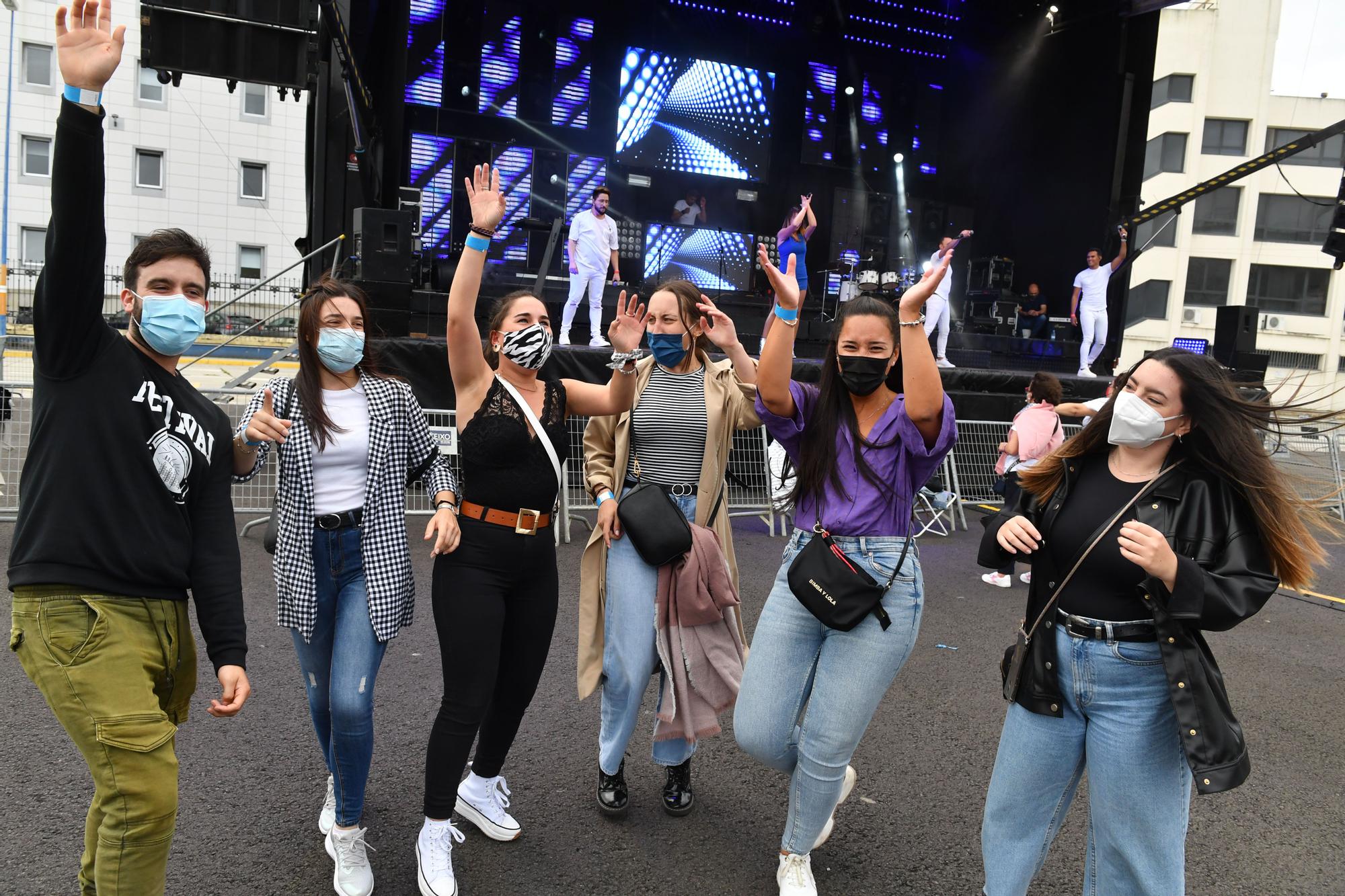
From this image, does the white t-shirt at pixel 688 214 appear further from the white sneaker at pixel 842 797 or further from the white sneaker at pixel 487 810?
the white sneaker at pixel 487 810

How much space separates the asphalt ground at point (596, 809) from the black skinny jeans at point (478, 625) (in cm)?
45

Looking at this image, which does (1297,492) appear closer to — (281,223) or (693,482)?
(693,482)

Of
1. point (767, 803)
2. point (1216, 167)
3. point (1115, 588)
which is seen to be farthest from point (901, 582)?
point (1216, 167)

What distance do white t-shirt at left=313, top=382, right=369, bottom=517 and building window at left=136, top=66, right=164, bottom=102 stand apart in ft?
117

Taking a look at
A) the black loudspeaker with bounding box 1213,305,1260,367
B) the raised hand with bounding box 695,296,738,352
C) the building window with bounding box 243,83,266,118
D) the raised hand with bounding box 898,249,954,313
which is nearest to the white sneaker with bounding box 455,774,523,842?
the raised hand with bounding box 695,296,738,352

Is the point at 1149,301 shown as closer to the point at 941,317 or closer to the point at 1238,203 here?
the point at 1238,203

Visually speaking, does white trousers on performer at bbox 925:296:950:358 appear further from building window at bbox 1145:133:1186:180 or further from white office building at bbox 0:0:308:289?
building window at bbox 1145:133:1186:180

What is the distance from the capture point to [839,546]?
2838 millimetres

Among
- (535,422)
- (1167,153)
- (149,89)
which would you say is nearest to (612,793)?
(535,422)

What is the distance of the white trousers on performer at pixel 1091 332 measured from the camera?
1533 cm

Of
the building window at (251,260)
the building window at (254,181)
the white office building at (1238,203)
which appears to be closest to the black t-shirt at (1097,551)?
the building window at (251,260)

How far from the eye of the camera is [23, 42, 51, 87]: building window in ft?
105

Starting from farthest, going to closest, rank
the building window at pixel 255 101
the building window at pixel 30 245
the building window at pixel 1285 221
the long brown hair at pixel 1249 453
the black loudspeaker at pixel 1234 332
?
the building window at pixel 1285 221
the building window at pixel 255 101
the building window at pixel 30 245
the black loudspeaker at pixel 1234 332
the long brown hair at pixel 1249 453

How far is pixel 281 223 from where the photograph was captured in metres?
36.6
